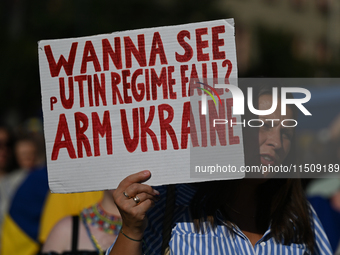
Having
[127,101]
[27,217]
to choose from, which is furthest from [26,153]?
[127,101]

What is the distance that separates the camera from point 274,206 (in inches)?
74.7

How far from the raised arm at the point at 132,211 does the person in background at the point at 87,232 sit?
2.38 feet

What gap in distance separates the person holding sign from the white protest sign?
0.46ft

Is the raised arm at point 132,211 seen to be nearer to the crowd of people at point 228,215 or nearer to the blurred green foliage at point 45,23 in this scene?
the crowd of people at point 228,215

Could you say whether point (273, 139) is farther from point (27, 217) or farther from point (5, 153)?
point (5, 153)

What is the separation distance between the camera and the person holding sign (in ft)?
5.42

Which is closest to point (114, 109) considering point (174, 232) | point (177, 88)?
point (177, 88)

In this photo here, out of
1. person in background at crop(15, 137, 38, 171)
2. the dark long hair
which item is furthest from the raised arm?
person in background at crop(15, 137, 38, 171)

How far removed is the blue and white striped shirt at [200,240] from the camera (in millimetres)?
1704

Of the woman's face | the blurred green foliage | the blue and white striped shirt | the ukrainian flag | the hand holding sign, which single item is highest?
the blurred green foliage

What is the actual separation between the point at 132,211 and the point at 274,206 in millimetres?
635

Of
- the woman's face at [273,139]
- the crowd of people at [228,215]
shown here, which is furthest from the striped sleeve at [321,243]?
the woman's face at [273,139]

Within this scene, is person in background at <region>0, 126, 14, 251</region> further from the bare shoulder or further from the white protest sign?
the white protest sign

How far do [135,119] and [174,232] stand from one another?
1.50ft
